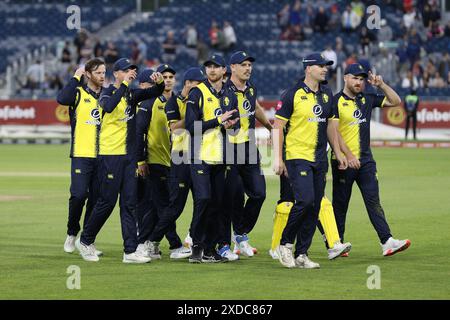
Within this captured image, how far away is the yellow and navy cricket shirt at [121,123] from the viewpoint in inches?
537

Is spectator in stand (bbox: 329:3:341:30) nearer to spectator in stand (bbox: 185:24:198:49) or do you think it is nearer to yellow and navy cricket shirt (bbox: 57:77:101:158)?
spectator in stand (bbox: 185:24:198:49)

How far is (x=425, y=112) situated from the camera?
43.1 m

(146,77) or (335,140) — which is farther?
(146,77)

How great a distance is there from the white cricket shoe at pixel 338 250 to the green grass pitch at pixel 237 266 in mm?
119

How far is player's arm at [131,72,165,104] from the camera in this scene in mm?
13639

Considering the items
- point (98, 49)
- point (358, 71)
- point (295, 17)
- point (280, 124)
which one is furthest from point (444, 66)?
point (280, 124)

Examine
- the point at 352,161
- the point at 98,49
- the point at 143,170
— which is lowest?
the point at 143,170

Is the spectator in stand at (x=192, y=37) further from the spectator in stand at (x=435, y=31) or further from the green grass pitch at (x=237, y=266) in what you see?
the green grass pitch at (x=237, y=266)

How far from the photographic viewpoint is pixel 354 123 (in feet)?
46.9

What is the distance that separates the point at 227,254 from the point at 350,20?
107 feet

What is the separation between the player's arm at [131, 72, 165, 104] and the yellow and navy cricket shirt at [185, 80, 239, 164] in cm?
38

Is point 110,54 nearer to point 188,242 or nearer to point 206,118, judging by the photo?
point 188,242

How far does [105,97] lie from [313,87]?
2498 mm
